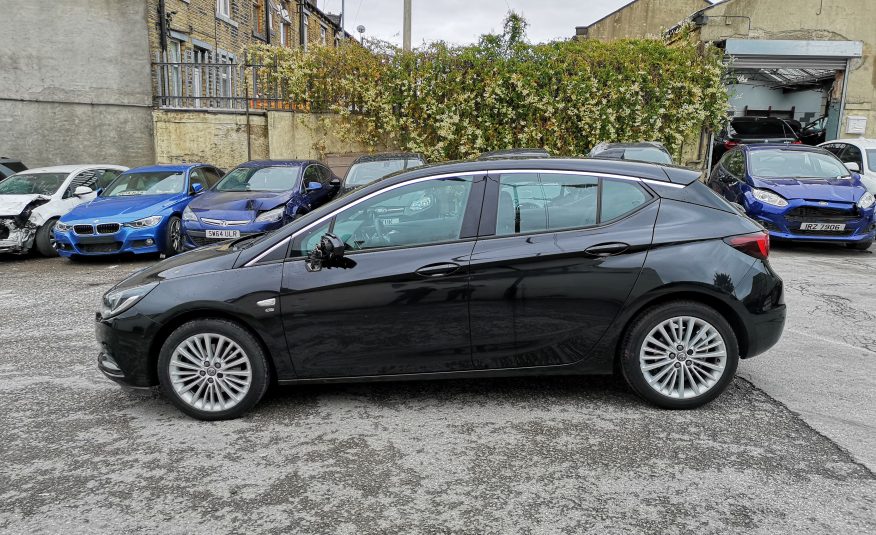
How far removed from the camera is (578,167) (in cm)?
432

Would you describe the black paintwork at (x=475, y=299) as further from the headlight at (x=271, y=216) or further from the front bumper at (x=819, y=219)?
the front bumper at (x=819, y=219)

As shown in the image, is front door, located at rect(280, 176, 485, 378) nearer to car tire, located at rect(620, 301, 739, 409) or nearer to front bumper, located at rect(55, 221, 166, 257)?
car tire, located at rect(620, 301, 739, 409)

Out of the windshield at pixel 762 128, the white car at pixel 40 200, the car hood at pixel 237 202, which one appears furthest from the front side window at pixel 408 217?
the windshield at pixel 762 128

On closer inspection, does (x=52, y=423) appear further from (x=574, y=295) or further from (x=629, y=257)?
(x=629, y=257)

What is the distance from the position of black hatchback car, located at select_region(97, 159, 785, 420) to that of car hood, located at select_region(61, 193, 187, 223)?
642 cm

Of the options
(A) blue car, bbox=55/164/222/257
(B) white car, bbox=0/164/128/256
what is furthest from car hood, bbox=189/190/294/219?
(B) white car, bbox=0/164/128/256

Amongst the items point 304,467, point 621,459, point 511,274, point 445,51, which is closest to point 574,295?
point 511,274

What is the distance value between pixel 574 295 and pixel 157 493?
254cm

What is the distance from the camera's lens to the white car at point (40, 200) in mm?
10688

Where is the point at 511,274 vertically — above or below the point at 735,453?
above

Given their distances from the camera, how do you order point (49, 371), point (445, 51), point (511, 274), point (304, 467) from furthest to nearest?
point (445, 51) → point (49, 371) → point (511, 274) → point (304, 467)

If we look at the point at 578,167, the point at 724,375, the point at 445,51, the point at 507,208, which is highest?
the point at 445,51

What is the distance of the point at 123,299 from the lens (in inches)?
166

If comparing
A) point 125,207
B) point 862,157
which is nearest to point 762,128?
point 862,157
